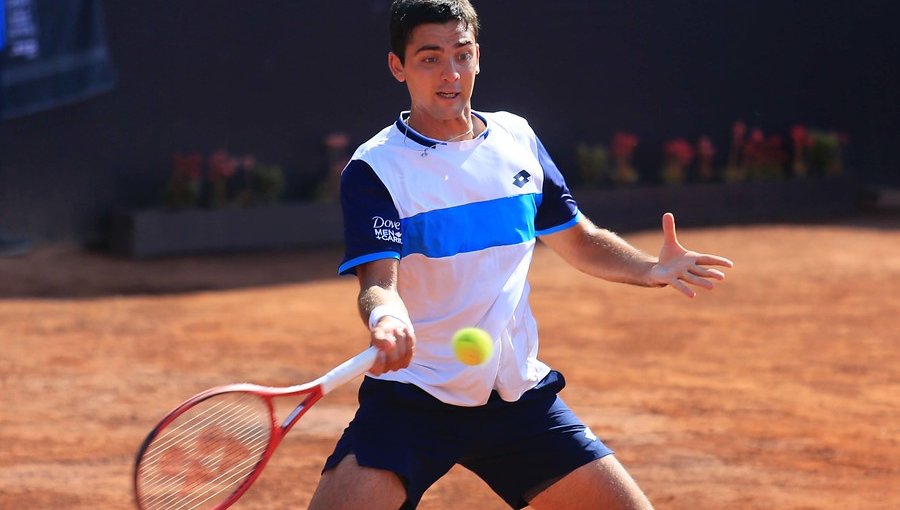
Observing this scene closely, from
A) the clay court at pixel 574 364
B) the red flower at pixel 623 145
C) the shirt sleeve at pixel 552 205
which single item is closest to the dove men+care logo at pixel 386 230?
the shirt sleeve at pixel 552 205

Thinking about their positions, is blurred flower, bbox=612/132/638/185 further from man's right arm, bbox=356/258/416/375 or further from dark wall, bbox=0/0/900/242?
man's right arm, bbox=356/258/416/375

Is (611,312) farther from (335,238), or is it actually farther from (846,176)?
(846,176)

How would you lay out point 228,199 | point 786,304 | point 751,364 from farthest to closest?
point 228,199 → point 786,304 → point 751,364

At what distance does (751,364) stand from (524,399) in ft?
15.1

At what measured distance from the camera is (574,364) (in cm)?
775

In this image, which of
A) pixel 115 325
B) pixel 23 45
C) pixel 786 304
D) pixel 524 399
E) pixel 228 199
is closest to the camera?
pixel 524 399

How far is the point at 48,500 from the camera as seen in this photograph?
5.34 m

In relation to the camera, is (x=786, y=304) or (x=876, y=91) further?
(x=876, y=91)

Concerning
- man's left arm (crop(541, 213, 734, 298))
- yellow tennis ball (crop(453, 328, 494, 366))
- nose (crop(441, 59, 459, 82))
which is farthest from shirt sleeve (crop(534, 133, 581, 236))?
yellow tennis ball (crop(453, 328, 494, 366))

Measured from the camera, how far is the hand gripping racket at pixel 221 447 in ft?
10.4

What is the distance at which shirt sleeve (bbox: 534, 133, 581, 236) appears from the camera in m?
3.72

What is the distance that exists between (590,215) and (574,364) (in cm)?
609

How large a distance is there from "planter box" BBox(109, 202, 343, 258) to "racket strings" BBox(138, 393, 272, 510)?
869 cm

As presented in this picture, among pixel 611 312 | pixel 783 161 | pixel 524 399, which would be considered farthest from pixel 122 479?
pixel 783 161
